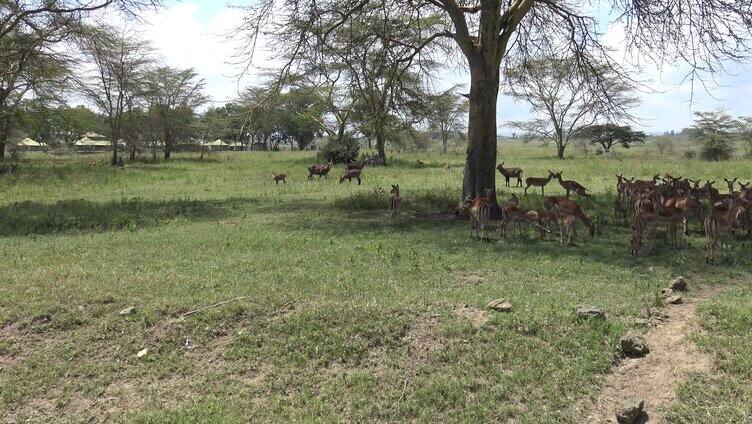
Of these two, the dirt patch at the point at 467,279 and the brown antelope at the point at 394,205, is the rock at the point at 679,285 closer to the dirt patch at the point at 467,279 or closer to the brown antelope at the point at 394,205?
the dirt patch at the point at 467,279

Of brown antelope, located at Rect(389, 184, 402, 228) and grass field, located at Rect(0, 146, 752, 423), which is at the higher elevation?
brown antelope, located at Rect(389, 184, 402, 228)

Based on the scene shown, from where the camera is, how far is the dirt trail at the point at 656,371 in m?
4.74

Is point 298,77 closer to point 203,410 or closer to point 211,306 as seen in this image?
point 211,306

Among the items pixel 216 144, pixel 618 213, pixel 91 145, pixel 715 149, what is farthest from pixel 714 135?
pixel 91 145

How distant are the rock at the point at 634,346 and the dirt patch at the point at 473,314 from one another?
4.52 feet

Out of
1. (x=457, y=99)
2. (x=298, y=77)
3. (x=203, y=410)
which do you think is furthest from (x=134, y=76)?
(x=203, y=410)

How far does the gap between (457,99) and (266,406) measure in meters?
47.3

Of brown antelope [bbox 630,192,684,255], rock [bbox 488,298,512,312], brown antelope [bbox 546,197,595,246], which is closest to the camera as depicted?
rock [bbox 488,298,512,312]

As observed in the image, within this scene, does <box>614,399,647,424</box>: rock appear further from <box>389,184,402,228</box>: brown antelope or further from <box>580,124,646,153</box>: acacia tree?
<box>580,124,646,153</box>: acacia tree

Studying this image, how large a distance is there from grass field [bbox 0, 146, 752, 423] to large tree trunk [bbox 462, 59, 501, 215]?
329 cm

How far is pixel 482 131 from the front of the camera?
12.9m

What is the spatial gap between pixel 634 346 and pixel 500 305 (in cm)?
141

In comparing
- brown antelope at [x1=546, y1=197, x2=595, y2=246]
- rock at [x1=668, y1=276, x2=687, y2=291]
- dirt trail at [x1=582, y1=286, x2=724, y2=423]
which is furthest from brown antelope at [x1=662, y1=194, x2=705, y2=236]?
dirt trail at [x1=582, y1=286, x2=724, y2=423]

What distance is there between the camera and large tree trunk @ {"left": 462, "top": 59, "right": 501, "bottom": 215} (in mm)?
12648
